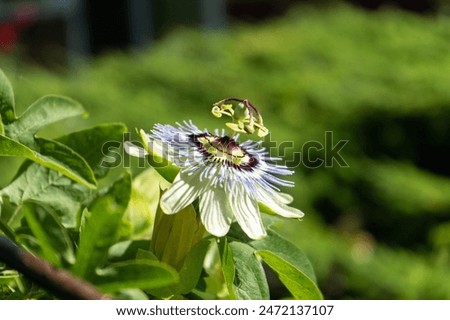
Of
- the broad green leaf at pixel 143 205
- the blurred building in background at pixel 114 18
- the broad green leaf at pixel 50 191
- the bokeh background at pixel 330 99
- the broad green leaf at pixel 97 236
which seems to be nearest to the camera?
the broad green leaf at pixel 97 236

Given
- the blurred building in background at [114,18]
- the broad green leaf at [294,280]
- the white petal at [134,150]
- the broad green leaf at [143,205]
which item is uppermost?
the white petal at [134,150]

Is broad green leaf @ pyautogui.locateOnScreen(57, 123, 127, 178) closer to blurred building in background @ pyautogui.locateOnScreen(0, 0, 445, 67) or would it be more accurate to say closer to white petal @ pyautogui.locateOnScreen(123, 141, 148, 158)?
white petal @ pyautogui.locateOnScreen(123, 141, 148, 158)

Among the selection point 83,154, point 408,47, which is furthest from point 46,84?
point 83,154

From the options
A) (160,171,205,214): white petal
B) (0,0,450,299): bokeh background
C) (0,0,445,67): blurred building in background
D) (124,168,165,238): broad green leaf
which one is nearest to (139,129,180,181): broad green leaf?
(160,171,205,214): white petal

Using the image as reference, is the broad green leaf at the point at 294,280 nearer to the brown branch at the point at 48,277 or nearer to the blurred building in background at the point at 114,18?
the brown branch at the point at 48,277

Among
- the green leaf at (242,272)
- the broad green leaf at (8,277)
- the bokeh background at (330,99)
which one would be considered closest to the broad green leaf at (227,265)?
the green leaf at (242,272)
